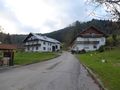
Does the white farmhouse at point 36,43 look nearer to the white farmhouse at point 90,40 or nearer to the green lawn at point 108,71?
the white farmhouse at point 90,40

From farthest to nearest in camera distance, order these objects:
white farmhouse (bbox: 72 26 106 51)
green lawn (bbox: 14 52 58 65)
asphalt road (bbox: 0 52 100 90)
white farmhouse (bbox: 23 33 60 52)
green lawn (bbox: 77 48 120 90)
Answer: white farmhouse (bbox: 23 33 60 52) → white farmhouse (bbox: 72 26 106 51) → green lawn (bbox: 14 52 58 65) → green lawn (bbox: 77 48 120 90) → asphalt road (bbox: 0 52 100 90)

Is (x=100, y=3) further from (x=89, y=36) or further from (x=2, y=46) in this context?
(x=89, y=36)

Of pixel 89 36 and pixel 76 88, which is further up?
pixel 89 36

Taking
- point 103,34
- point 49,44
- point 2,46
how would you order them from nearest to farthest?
point 2,46 → point 103,34 → point 49,44

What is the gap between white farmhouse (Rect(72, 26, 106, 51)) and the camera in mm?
96912

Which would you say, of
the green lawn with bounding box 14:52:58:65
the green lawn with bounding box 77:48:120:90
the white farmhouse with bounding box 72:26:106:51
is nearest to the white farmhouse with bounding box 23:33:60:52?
the white farmhouse with bounding box 72:26:106:51

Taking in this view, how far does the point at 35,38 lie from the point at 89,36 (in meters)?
22.6

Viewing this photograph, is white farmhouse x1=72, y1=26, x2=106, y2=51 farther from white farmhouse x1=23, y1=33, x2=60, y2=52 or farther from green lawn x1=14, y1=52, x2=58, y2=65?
green lawn x1=14, y1=52, x2=58, y2=65

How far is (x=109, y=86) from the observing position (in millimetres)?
13594

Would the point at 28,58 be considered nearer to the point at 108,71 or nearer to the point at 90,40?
the point at 108,71

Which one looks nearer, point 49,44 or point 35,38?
point 35,38

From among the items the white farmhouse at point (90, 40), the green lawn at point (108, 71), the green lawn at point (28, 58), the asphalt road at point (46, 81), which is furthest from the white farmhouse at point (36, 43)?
the asphalt road at point (46, 81)

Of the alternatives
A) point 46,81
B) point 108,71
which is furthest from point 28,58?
point 46,81

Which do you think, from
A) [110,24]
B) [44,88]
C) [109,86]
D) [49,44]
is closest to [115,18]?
[110,24]
